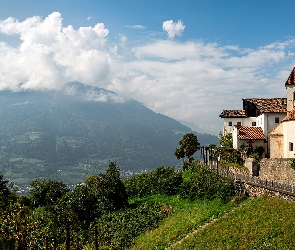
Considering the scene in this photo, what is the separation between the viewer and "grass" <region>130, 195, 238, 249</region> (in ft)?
94.9

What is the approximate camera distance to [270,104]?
5422 centimetres

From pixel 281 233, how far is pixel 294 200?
574 centimetres

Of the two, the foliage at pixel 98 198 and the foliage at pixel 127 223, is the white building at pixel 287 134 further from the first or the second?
the foliage at pixel 98 198

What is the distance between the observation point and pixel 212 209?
108 feet

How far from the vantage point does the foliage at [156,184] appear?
144 feet

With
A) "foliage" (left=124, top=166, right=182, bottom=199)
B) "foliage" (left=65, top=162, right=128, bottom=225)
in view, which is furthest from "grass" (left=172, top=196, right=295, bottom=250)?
"foliage" (left=65, top=162, right=128, bottom=225)

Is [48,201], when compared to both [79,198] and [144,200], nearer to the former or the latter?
[79,198]

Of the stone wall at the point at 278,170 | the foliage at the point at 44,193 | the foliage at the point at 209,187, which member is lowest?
the foliage at the point at 44,193

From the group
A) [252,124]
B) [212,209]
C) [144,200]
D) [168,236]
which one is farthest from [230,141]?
[168,236]

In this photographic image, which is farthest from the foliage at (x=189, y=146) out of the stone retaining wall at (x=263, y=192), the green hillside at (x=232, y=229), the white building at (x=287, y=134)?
the green hillside at (x=232, y=229)

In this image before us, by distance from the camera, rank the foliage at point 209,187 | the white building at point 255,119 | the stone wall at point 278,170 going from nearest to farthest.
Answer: the stone wall at point 278,170 → the foliage at point 209,187 → the white building at point 255,119

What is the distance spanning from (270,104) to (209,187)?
23.8 metres

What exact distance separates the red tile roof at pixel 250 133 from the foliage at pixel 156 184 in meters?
11.5

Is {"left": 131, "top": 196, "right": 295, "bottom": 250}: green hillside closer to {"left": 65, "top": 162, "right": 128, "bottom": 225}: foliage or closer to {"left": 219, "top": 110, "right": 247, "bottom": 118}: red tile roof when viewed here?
{"left": 65, "top": 162, "right": 128, "bottom": 225}: foliage
